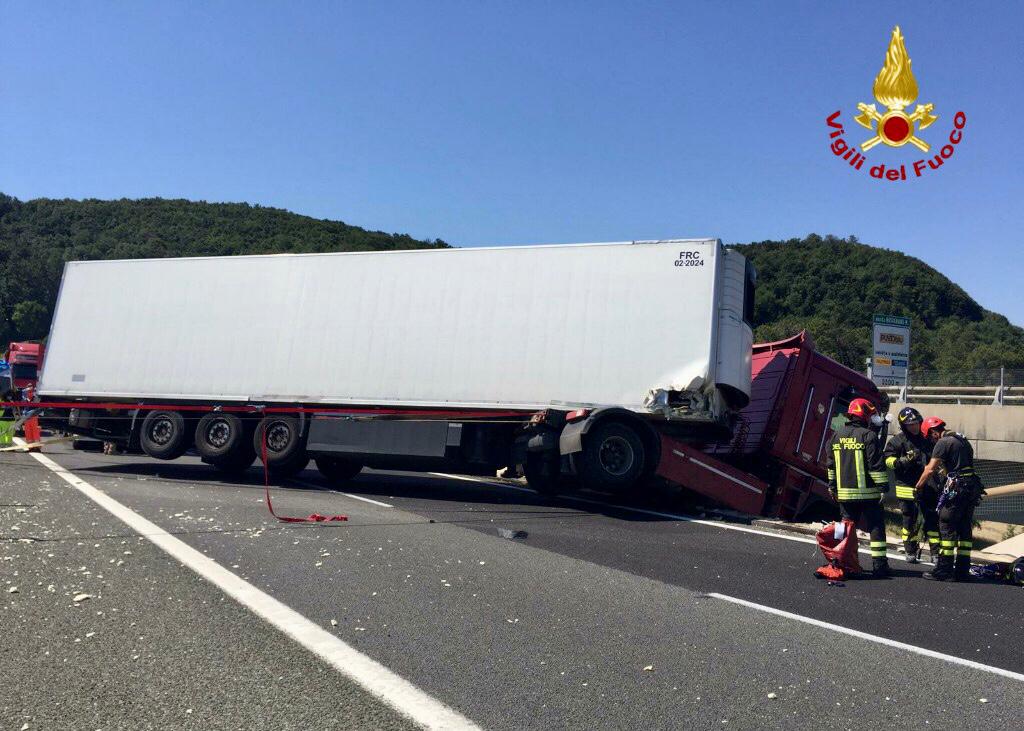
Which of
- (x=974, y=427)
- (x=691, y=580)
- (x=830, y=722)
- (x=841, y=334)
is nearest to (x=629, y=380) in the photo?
(x=691, y=580)

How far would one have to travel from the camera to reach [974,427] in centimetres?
1758

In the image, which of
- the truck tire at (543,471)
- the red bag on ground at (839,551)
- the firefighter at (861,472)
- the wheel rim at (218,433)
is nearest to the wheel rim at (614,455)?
the truck tire at (543,471)

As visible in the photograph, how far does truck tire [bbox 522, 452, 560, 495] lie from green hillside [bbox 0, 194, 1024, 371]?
26.0m

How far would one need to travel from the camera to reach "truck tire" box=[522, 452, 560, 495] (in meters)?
12.3

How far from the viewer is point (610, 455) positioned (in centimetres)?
1120

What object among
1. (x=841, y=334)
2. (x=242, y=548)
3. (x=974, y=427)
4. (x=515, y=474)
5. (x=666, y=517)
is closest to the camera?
(x=242, y=548)

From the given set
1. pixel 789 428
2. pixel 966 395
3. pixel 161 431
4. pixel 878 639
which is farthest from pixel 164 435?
pixel 966 395

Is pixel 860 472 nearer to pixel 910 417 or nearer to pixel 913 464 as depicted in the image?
pixel 913 464

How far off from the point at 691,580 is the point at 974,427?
13386 mm

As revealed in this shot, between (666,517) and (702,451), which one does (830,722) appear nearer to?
(666,517)

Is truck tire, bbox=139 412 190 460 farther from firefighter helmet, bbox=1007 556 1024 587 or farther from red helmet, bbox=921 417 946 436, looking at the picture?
firefighter helmet, bbox=1007 556 1024 587

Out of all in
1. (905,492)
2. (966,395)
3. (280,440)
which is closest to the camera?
(905,492)

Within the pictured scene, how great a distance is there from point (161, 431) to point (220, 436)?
1202 mm

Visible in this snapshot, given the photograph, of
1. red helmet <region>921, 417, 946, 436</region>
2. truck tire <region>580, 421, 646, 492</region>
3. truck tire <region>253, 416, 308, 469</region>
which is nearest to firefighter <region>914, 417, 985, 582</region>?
red helmet <region>921, 417, 946, 436</region>
